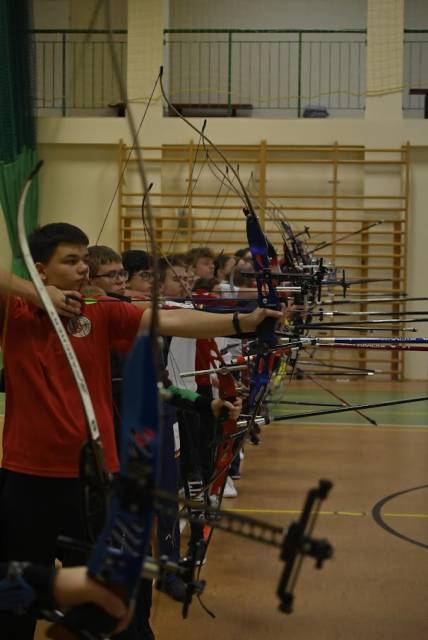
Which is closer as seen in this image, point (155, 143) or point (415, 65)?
point (155, 143)

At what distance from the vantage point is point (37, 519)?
189cm

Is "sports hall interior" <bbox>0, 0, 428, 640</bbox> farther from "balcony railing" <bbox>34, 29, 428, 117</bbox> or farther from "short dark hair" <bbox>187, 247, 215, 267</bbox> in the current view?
"short dark hair" <bbox>187, 247, 215, 267</bbox>

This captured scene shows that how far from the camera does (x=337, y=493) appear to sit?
4.54 m

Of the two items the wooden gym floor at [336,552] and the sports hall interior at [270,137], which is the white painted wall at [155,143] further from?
the wooden gym floor at [336,552]

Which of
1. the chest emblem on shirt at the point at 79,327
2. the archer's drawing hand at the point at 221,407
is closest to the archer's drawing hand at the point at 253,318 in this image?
the archer's drawing hand at the point at 221,407

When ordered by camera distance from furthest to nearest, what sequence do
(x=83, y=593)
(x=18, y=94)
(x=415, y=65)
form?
(x=415, y=65) < (x=18, y=94) < (x=83, y=593)

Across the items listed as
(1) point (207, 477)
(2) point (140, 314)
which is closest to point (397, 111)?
(1) point (207, 477)

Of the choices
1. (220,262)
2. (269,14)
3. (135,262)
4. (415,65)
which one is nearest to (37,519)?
(135,262)

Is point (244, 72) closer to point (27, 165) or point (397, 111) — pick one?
point (397, 111)

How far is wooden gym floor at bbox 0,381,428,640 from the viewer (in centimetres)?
276

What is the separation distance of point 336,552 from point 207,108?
787 cm

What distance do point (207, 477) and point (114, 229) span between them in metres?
6.88

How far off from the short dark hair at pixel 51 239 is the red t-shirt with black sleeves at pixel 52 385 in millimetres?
133

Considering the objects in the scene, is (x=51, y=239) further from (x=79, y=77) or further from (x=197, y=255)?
(x=79, y=77)
